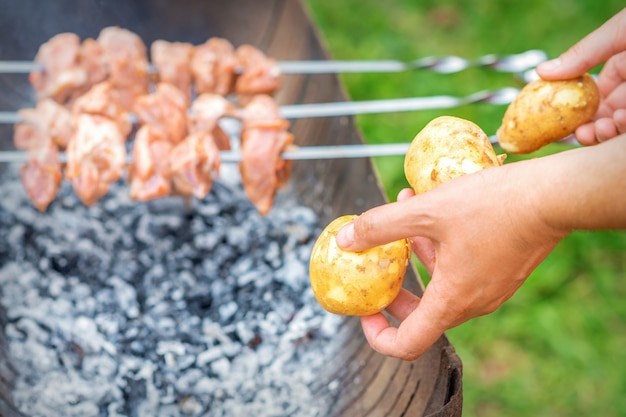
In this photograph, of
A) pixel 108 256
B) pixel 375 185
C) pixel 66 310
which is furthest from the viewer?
pixel 108 256

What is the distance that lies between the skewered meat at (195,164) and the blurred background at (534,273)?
4.58 feet

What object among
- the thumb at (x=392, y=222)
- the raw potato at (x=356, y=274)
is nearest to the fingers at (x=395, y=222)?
the thumb at (x=392, y=222)

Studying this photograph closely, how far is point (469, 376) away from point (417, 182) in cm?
183

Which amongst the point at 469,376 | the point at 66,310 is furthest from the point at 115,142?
the point at 469,376

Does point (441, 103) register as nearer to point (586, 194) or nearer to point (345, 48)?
point (586, 194)

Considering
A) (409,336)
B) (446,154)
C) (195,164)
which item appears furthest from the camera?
(195,164)

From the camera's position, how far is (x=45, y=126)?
2846mm

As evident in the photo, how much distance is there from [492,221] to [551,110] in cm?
89

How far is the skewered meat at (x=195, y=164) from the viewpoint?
2699mm

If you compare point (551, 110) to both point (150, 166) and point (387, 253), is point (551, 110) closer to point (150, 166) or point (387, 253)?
point (387, 253)

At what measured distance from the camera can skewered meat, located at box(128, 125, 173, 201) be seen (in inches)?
108

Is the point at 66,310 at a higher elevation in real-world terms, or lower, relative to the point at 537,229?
lower

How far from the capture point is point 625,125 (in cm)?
228

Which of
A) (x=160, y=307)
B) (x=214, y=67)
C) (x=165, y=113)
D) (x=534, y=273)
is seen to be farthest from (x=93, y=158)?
(x=534, y=273)
